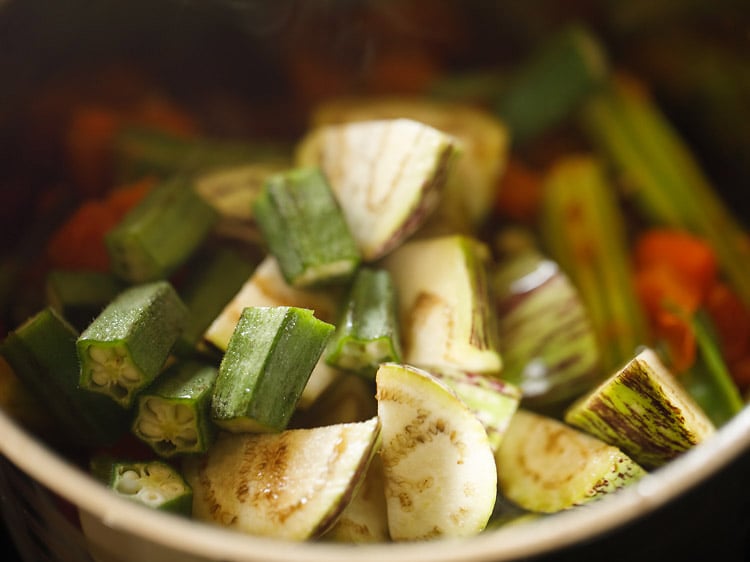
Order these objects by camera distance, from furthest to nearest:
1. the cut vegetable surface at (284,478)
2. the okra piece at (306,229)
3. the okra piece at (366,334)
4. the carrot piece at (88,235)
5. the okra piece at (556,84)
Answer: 1. the okra piece at (556,84)
2. the carrot piece at (88,235)
3. the okra piece at (306,229)
4. the okra piece at (366,334)
5. the cut vegetable surface at (284,478)

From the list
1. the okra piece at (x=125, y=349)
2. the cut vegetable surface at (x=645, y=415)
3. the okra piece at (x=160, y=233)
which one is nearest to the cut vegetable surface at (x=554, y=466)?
the cut vegetable surface at (x=645, y=415)

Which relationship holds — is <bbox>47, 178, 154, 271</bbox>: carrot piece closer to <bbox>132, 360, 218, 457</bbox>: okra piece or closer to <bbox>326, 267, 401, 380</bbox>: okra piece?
<bbox>132, 360, 218, 457</bbox>: okra piece

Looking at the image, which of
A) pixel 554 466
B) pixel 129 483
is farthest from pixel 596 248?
pixel 129 483

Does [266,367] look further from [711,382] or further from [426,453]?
[711,382]

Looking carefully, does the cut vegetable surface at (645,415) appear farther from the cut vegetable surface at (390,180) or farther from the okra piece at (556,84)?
the okra piece at (556,84)

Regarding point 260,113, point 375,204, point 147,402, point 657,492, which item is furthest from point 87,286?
point 657,492

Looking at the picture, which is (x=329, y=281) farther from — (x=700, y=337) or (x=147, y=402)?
(x=700, y=337)
